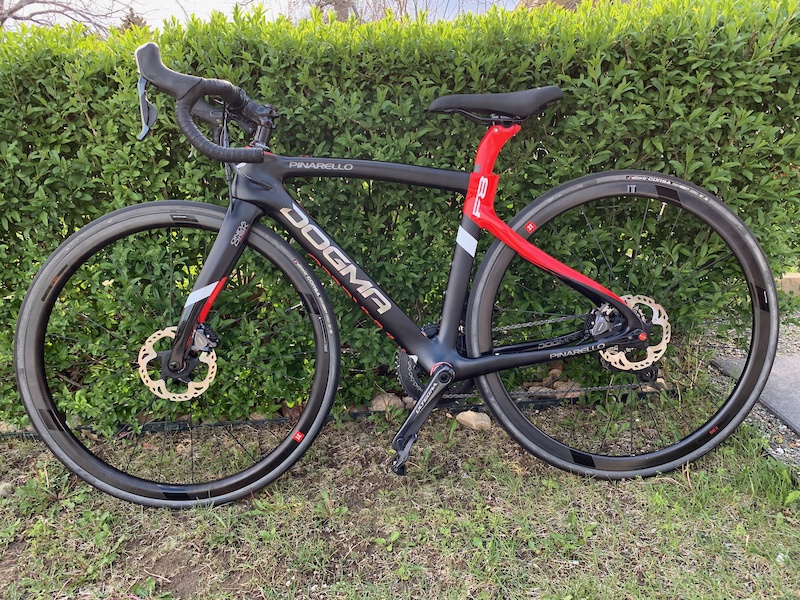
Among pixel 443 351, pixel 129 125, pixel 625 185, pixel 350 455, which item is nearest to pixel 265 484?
pixel 350 455

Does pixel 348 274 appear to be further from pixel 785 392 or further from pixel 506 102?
pixel 785 392

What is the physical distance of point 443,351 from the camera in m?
2.11

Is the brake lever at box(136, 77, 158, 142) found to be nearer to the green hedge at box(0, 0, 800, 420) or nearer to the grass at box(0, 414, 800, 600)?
the green hedge at box(0, 0, 800, 420)

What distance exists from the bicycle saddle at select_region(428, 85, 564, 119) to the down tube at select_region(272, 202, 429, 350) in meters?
0.68

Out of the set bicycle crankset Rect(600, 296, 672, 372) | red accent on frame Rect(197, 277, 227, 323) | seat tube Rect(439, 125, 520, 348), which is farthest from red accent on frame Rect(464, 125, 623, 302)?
red accent on frame Rect(197, 277, 227, 323)

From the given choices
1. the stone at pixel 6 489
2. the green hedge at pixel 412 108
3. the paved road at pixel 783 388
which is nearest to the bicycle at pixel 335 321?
the paved road at pixel 783 388

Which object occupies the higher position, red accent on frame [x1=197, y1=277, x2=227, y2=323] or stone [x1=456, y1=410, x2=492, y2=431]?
red accent on frame [x1=197, y1=277, x2=227, y2=323]

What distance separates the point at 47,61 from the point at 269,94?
36.3 inches

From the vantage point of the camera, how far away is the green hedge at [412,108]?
2109mm

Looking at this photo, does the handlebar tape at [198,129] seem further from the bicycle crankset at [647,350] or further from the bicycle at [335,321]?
the bicycle crankset at [647,350]

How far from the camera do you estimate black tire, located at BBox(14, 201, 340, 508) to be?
2.00 m

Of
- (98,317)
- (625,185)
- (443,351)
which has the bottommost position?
(443,351)

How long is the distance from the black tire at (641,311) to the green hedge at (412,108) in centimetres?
24

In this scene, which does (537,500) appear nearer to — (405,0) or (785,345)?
(785,345)
